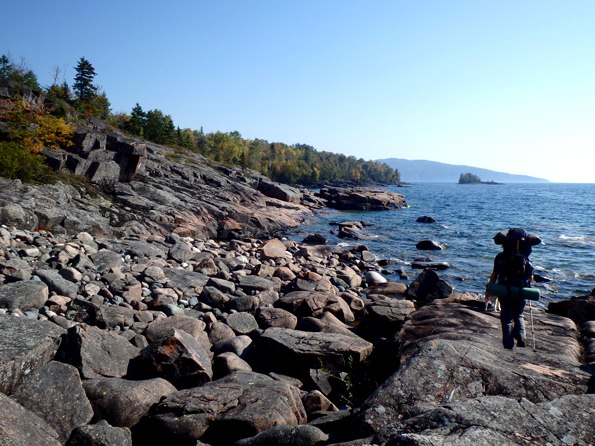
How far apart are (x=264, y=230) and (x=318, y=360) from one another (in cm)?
2470

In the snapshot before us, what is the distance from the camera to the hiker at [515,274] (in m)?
6.69

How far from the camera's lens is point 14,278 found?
7.98 meters

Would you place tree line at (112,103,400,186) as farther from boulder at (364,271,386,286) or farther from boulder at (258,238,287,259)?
boulder at (364,271,386,286)

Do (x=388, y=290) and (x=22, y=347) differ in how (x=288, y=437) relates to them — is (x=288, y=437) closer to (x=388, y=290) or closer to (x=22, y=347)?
(x=22, y=347)

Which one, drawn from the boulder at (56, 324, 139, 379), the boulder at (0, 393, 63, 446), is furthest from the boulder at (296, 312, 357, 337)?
the boulder at (0, 393, 63, 446)

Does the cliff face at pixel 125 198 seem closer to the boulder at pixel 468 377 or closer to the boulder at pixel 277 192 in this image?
the boulder at pixel 277 192

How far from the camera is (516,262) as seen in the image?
686 centimetres

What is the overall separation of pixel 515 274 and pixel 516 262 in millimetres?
246

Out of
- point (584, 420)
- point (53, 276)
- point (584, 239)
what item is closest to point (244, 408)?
point (584, 420)

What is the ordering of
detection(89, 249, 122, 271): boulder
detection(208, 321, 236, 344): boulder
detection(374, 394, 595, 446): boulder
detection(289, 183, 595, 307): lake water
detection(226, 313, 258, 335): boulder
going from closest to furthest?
detection(374, 394, 595, 446): boulder, detection(208, 321, 236, 344): boulder, detection(226, 313, 258, 335): boulder, detection(89, 249, 122, 271): boulder, detection(289, 183, 595, 307): lake water

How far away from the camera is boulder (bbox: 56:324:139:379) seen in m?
5.64

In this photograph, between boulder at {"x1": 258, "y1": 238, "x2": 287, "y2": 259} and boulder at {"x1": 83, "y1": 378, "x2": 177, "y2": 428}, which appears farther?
boulder at {"x1": 258, "y1": 238, "x2": 287, "y2": 259}

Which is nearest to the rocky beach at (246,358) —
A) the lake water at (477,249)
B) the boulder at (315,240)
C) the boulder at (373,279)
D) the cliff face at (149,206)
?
the cliff face at (149,206)

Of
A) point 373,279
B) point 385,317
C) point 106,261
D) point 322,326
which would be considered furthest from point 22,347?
point 373,279
